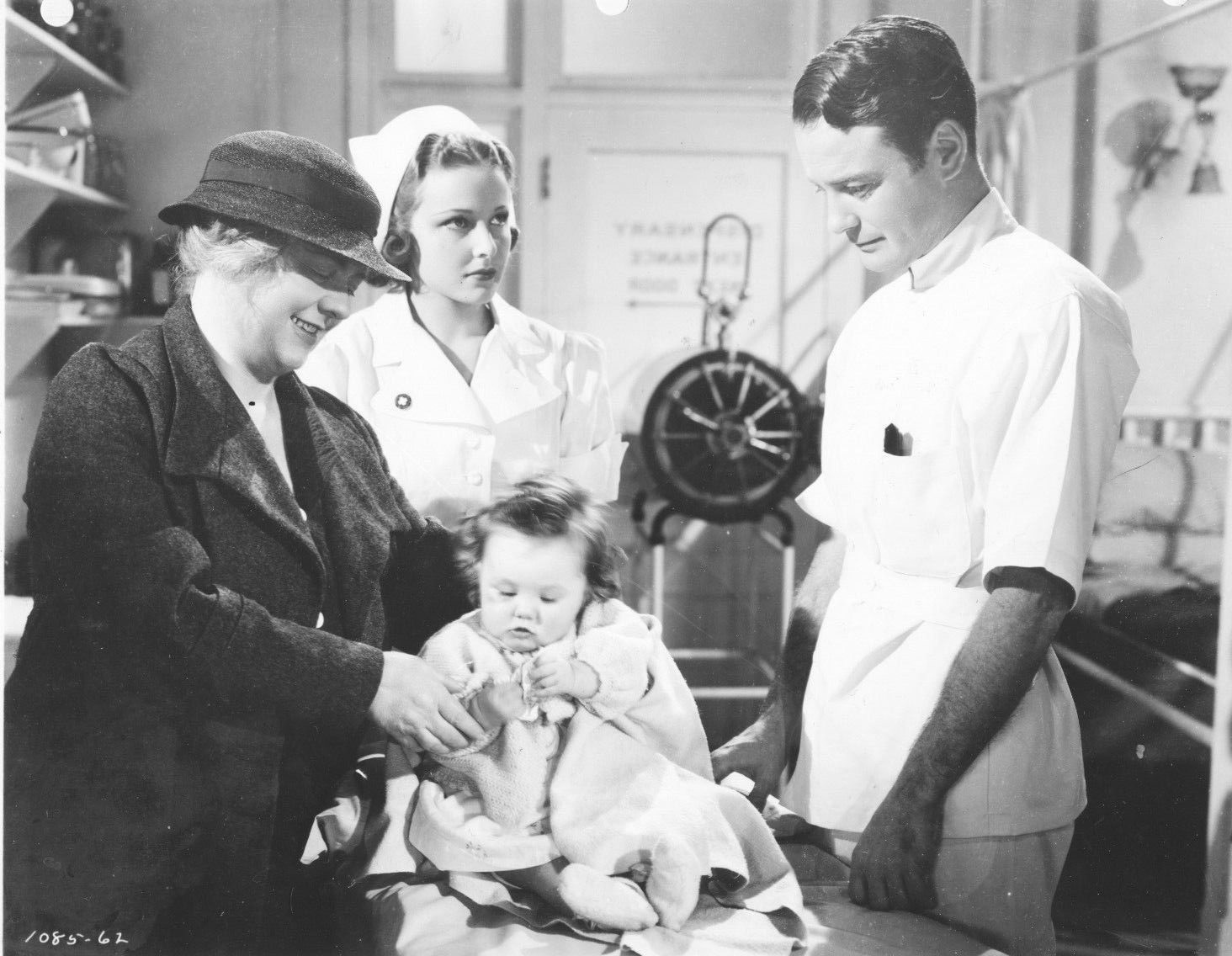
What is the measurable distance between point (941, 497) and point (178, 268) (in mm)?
1072

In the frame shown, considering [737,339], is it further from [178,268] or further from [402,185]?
[178,268]

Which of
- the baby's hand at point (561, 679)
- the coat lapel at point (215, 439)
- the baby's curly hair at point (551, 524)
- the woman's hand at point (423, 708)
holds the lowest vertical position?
the woman's hand at point (423, 708)

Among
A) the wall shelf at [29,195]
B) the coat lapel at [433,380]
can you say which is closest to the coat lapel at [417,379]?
the coat lapel at [433,380]

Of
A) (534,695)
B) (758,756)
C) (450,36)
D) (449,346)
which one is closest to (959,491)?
(758,756)

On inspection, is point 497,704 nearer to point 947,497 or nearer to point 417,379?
point 417,379

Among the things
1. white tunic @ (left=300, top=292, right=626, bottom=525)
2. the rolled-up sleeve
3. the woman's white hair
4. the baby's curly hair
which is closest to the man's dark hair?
the rolled-up sleeve

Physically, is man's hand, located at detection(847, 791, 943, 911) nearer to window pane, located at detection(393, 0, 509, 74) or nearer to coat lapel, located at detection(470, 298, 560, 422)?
coat lapel, located at detection(470, 298, 560, 422)

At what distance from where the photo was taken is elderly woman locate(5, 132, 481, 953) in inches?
53.1

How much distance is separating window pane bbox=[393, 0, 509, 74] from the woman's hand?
840mm

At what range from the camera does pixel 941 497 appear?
4.56ft

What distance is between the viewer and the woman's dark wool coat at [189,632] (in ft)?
4.41

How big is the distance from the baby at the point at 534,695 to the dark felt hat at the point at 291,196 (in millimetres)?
413

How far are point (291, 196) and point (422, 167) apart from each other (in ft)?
0.60

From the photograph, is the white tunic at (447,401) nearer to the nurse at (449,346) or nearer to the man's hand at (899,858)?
the nurse at (449,346)
